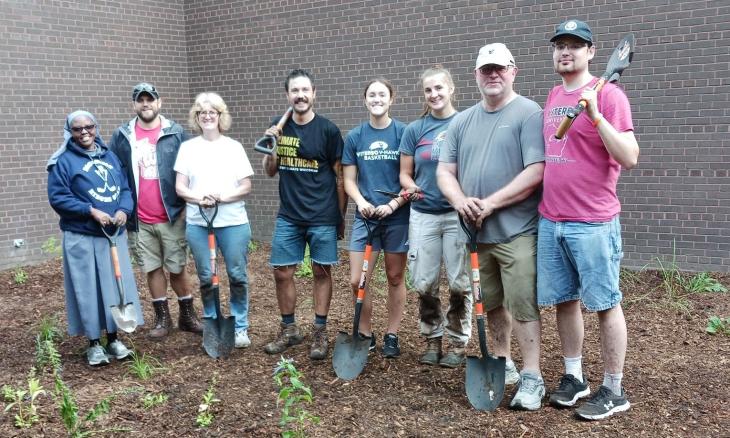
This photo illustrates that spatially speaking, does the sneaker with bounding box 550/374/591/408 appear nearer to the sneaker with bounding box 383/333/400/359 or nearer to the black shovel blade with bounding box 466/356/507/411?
the black shovel blade with bounding box 466/356/507/411

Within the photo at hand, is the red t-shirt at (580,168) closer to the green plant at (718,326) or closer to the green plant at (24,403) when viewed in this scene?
the green plant at (718,326)

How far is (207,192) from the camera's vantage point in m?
5.29

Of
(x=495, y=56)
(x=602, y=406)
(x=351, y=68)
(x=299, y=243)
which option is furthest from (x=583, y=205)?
(x=351, y=68)

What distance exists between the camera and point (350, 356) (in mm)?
4816

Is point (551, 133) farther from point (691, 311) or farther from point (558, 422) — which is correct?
point (691, 311)

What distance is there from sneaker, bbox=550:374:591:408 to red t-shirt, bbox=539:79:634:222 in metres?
1.03

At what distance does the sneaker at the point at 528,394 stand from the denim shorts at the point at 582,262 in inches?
20.4

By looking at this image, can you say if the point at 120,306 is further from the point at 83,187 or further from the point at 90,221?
the point at 83,187

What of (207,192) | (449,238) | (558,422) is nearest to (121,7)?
(207,192)

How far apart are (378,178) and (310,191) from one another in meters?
0.54

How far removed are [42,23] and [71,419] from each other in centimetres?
673

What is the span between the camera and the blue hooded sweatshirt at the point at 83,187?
4.96m

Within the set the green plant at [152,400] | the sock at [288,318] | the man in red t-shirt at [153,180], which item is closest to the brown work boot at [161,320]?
the man in red t-shirt at [153,180]

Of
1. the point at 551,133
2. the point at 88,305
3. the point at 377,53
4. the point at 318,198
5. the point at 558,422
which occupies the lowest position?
the point at 558,422
